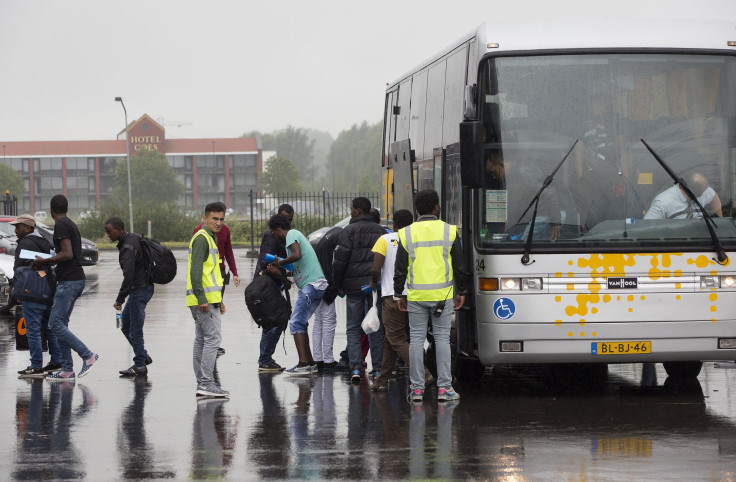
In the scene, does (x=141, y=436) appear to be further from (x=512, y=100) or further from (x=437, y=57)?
(x=437, y=57)

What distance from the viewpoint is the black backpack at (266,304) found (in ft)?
36.7

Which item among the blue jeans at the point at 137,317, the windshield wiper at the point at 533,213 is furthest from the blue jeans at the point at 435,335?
the blue jeans at the point at 137,317

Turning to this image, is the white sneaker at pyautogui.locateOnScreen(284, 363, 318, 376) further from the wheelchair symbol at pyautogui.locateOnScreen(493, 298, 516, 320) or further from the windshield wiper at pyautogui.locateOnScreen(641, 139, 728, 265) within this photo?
the windshield wiper at pyautogui.locateOnScreen(641, 139, 728, 265)

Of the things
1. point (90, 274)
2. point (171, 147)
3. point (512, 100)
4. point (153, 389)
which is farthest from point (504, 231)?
point (171, 147)

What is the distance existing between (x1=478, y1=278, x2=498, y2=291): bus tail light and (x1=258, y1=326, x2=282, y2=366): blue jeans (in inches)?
112

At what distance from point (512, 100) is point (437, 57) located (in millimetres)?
2721

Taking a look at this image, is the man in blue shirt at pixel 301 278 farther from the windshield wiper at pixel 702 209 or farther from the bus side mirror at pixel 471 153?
the windshield wiper at pixel 702 209

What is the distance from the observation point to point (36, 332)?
1116 cm

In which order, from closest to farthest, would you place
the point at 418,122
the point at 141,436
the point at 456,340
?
the point at 141,436
the point at 456,340
the point at 418,122

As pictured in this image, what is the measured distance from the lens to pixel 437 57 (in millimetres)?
11820

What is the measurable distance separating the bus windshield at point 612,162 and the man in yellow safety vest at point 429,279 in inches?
13.0

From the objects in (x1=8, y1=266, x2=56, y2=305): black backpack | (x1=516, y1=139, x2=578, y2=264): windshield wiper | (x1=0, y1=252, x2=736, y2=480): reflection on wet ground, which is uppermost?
(x1=516, y1=139, x2=578, y2=264): windshield wiper

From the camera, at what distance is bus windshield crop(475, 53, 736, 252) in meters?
9.16

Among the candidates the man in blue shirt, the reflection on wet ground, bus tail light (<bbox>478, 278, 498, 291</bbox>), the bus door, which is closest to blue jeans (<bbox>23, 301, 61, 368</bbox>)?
the reflection on wet ground
